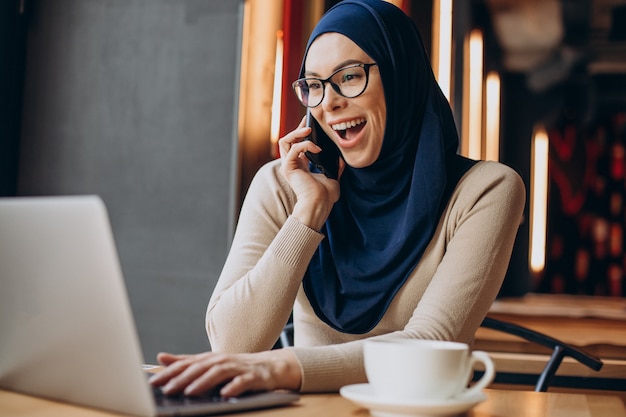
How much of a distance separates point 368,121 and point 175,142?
155cm

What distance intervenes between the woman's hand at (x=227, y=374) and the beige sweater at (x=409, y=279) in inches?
5.3

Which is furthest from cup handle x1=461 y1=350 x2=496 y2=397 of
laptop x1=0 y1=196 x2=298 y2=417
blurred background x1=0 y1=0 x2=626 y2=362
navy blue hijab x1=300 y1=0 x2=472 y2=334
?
blurred background x1=0 y1=0 x2=626 y2=362

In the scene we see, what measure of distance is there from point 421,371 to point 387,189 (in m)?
0.77

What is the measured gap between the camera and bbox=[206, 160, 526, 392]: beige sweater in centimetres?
115

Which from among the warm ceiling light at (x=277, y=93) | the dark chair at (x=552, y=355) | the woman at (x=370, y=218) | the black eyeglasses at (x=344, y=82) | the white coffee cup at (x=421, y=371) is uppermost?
the warm ceiling light at (x=277, y=93)

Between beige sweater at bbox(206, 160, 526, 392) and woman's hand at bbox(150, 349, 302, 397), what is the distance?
0.45 ft

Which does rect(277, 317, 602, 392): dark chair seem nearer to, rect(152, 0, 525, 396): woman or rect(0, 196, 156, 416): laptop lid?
rect(152, 0, 525, 396): woman

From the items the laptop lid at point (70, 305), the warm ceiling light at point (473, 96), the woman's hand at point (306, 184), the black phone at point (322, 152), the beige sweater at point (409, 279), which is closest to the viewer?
the laptop lid at point (70, 305)

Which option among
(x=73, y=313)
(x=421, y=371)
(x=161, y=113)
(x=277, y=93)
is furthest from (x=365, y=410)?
(x=161, y=113)

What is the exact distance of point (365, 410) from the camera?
786 millimetres

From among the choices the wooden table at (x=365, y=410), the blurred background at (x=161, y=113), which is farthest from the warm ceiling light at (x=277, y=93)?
the wooden table at (x=365, y=410)

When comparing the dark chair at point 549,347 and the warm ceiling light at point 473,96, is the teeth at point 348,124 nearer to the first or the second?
the dark chair at point 549,347

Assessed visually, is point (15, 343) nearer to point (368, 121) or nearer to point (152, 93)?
point (368, 121)

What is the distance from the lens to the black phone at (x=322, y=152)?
147 centimetres
